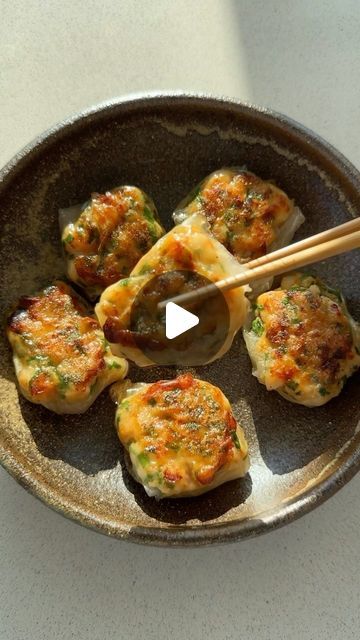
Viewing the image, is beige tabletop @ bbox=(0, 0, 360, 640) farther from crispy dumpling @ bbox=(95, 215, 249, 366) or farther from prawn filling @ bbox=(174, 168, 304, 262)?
crispy dumpling @ bbox=(95, 215, 249, 366)

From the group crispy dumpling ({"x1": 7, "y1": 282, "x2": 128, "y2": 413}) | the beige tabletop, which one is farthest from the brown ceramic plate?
the beige tabletop

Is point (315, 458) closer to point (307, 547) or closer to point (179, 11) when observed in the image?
point (307, 547)

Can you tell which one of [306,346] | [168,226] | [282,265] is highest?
[168,226]

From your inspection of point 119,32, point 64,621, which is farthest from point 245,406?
point 119,32

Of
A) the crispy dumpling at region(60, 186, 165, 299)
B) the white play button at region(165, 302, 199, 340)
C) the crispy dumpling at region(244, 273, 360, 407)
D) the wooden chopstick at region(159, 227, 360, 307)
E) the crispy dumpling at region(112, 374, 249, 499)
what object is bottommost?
the crispy dumpling at region(112, 374, 249, 499)

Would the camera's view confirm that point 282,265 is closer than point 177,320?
Yes

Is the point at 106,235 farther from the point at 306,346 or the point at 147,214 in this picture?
the point at 306,346

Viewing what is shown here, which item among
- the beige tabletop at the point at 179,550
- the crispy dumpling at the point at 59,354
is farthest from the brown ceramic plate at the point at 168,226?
the beige tabletop at the point at 179,550

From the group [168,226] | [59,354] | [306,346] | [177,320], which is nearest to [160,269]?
[177,320]
